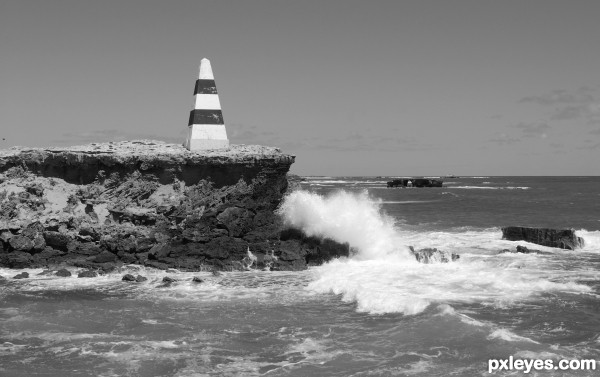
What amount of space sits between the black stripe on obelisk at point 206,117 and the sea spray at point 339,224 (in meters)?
3.32

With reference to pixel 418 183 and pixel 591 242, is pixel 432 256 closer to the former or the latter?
pixel 591 242

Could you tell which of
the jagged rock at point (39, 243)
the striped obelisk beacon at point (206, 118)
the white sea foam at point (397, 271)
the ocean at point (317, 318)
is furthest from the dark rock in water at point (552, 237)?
the jagged rock at point (39, 243)

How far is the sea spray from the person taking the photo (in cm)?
1742

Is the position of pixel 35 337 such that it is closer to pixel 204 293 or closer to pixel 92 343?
pixel 92 343

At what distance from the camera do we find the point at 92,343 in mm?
9484

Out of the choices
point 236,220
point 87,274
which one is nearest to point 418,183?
point 236,220

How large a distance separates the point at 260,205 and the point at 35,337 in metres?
8.18

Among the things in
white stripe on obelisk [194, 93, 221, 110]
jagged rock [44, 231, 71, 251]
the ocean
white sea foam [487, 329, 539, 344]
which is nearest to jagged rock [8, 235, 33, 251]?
jagged rock [44, 231, 71, 251]

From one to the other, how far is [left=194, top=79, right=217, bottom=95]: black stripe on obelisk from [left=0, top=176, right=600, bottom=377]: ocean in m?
4.20

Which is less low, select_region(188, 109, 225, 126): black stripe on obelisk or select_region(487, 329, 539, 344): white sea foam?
select_region(188, 109, 225, 126): black stripe on obelisk

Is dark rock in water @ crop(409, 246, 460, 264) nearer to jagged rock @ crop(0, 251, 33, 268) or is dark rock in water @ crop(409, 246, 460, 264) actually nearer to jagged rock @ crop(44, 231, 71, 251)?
jagged rock @ crop(44, 231, 71, 251)

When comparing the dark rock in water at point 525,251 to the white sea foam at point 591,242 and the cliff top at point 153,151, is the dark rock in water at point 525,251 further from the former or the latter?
the cliff top at point 153,151

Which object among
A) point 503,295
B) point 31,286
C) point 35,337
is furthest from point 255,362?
point 31,286

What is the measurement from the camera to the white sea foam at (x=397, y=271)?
41.3ft
